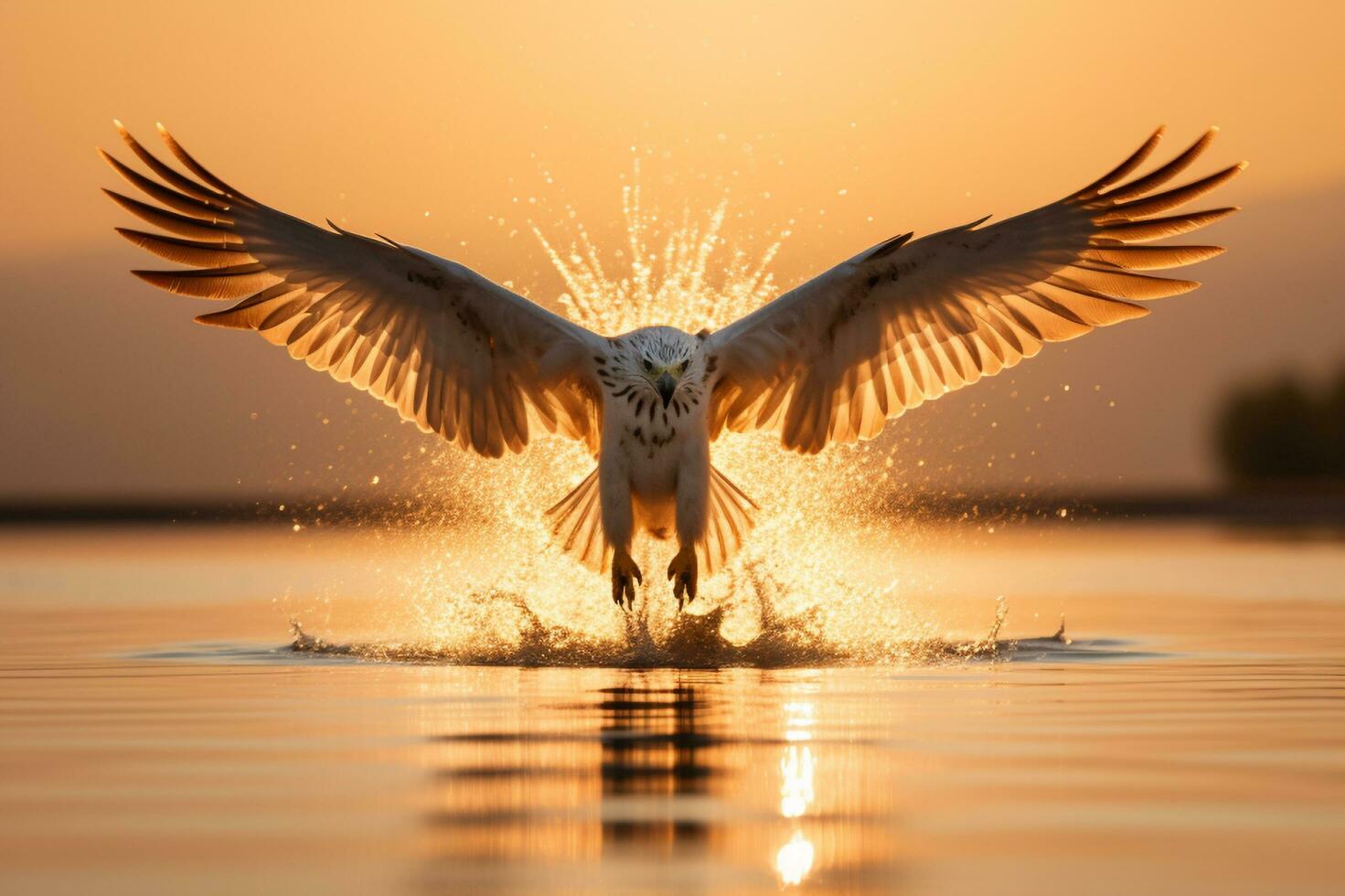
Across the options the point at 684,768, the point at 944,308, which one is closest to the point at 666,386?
the point at 944,308

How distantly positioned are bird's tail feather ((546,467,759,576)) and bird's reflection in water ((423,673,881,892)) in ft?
14.2

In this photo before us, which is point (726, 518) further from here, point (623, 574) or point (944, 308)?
point (944, 308)

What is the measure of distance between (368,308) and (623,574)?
2.86 m

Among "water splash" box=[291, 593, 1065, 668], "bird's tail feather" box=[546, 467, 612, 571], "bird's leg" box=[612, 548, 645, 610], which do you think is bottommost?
"water splash" box=[291, 593, 1065, 668]

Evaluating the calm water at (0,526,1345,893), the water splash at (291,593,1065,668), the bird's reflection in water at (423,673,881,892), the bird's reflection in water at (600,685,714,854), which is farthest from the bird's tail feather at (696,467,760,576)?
the bird's reflection in water at (423,673,881,892)

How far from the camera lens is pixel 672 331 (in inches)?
579

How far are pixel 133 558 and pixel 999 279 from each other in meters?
20.0

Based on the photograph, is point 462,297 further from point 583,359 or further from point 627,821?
point 627,821

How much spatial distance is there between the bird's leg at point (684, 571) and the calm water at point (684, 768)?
3.35ft

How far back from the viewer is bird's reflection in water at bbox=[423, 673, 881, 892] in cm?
648

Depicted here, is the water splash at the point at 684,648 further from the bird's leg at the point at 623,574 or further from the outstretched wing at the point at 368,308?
the outstretched wing at the point at 368,308

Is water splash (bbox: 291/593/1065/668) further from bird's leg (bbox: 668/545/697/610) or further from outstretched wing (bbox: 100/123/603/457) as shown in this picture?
outstretched wing (bbox: 100/123/603/457)

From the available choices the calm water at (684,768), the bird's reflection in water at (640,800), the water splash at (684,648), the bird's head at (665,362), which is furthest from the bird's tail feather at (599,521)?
the bird's reflection in water at (640,800)

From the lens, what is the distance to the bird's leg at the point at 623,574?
14.4m
